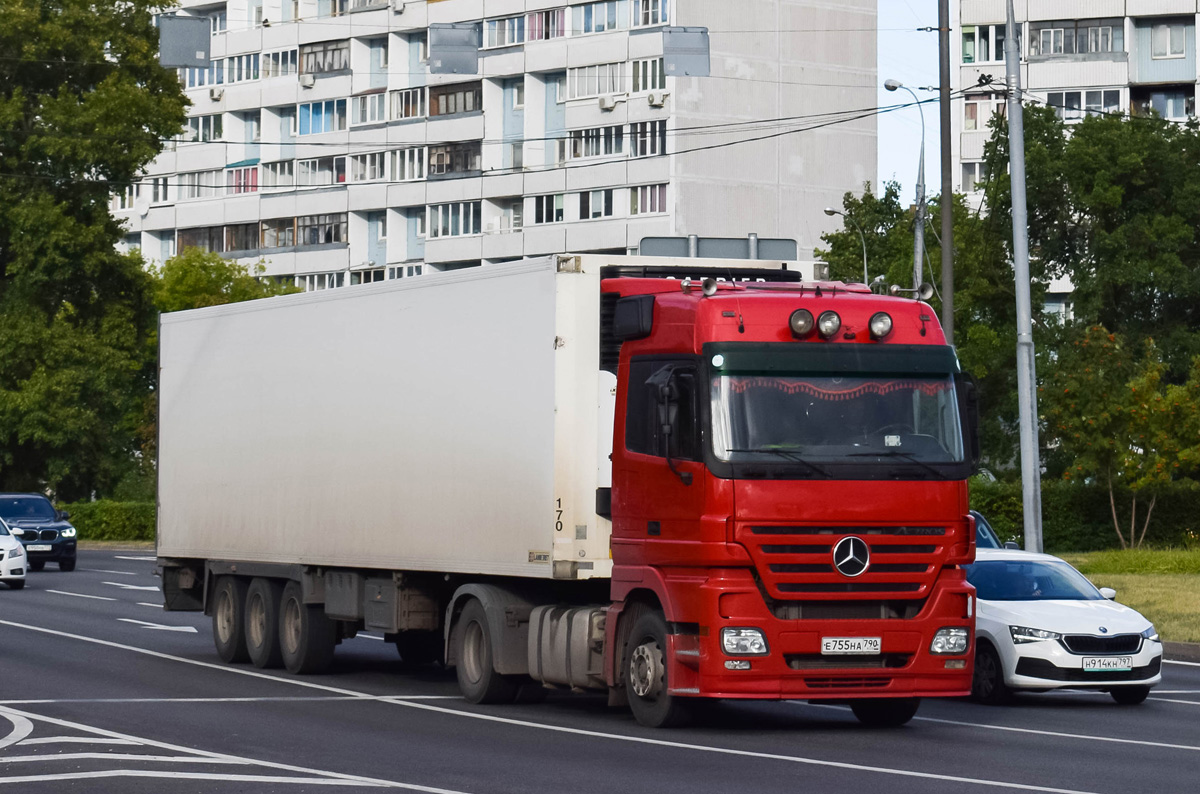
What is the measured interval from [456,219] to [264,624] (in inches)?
2880

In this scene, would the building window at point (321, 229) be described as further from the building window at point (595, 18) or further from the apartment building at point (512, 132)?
the building window at point (595, 18)

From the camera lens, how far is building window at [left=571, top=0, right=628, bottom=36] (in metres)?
86.7

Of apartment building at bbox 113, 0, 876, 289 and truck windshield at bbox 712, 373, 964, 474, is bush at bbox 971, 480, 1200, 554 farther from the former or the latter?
truck windshield at bbox 712, 373, 964, 474

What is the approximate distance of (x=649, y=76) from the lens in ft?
279

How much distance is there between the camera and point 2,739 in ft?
47.5

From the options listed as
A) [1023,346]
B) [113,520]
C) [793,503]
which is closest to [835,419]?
[793,503]

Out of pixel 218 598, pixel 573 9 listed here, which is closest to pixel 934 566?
pixel 218 598

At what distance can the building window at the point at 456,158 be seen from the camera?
304 ft

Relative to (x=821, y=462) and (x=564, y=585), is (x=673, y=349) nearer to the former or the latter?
(x=821, y=462)

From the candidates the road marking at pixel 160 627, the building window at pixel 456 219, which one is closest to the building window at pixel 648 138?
the building window at pixel 456 219

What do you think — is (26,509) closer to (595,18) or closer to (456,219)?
(595,18)

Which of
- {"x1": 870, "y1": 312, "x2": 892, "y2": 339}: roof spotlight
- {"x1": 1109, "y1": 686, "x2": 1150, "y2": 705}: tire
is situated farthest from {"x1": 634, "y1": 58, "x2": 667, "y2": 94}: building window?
{"x1": 870, "y1": 312, "x2": 892, "y2": 339}: roof spotlight

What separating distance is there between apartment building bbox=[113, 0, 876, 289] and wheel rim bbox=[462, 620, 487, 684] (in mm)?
66441

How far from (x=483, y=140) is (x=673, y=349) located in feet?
254
